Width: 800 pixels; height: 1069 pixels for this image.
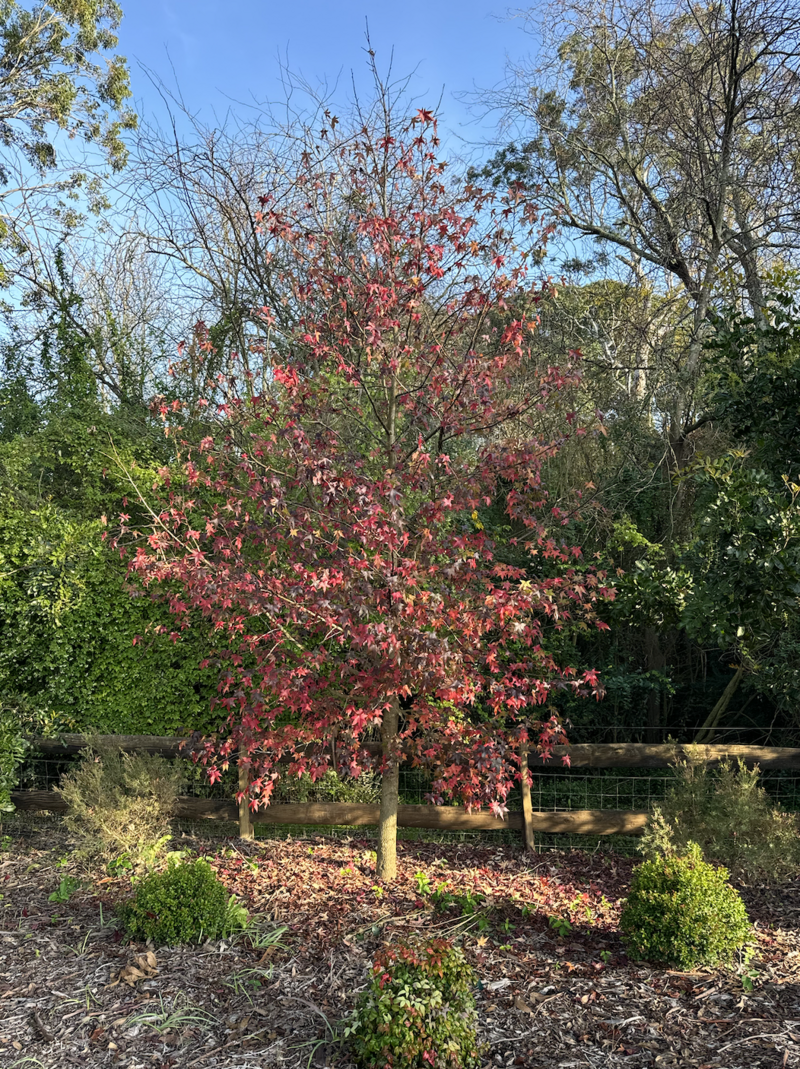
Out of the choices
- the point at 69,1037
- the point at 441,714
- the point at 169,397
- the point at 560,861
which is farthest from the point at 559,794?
the point at 169,397

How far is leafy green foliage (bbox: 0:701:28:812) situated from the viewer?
20.5ft

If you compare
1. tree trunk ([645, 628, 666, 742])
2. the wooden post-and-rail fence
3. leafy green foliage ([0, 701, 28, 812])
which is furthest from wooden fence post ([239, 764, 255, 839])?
tree trunk ([645, 628, 666, 742])

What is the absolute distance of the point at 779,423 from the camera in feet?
16.0

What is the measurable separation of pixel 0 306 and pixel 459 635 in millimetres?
10978

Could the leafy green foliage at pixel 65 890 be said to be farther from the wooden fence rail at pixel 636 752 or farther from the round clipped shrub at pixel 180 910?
the wooden fence rail at pixel 636 752

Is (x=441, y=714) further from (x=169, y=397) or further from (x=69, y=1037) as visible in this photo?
(x=169, y=397)

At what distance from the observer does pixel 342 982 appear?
3885 mm

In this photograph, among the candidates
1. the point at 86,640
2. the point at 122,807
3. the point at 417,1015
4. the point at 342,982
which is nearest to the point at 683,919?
the point at 417,1015

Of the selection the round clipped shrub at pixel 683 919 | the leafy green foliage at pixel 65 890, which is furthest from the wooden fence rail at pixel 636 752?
the round clipped shrub at pixel 683 919

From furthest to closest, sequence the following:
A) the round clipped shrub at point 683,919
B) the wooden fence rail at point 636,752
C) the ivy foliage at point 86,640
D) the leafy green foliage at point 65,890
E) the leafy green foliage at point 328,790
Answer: the ivy foliage at point 86,640 < the leafy green foliage at point 328,790 < the wooden fence rail at point 636,752 < the leafy green foliage at point 65,890 < the round clipped shrub at point 683,919

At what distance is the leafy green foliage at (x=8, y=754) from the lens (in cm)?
625

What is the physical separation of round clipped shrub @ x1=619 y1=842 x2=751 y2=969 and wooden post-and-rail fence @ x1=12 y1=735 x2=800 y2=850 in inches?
85.7

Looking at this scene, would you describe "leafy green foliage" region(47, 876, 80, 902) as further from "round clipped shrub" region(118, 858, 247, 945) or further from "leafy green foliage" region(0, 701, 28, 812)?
"leafy green foliage" region(0, 701, 28, 812)

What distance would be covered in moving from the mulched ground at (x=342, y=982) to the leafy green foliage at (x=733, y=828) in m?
0.21
